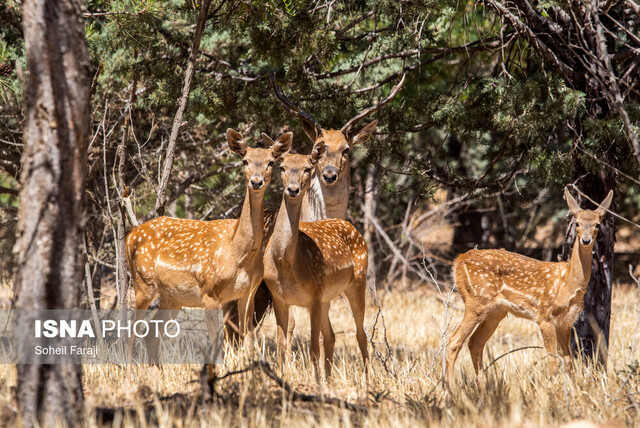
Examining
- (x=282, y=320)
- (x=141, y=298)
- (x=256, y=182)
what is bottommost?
(x=282, y=320)

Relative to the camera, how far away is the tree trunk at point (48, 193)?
3945 millimetres

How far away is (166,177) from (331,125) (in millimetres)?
2493

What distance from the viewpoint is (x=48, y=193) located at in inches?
156

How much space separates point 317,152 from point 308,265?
41.6 inches

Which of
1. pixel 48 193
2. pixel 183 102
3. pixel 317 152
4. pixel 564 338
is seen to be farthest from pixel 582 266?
pixel 48 193

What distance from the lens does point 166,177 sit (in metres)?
6.86

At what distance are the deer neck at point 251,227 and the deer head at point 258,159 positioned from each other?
0.09 metres

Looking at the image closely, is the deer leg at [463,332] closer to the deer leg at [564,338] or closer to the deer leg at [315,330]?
the deer leg at [564,338]

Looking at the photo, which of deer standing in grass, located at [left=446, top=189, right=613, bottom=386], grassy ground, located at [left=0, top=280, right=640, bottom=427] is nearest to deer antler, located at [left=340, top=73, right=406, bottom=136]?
deer standing in grass, located at [left=446, top=189, right=613, bottom=386]

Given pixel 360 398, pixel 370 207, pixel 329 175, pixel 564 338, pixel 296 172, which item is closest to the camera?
pixel 360 398

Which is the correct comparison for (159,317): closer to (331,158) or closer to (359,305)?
(359,305)

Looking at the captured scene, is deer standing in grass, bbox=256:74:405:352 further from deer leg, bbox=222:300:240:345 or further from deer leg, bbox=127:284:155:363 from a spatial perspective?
deer leg, bbox=127:284:155:363

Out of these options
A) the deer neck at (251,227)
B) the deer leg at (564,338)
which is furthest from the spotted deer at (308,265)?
the deer leg at (564,338)

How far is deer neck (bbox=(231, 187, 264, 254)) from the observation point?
6.20 meters
